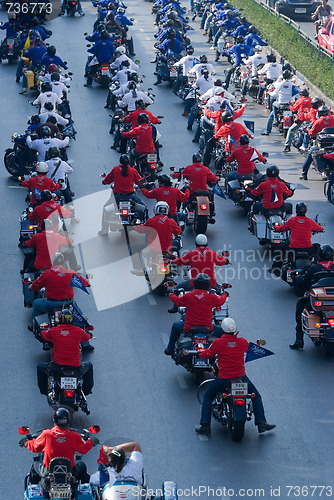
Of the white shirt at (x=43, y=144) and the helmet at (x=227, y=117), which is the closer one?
the white shirt at (x=43, y=144)

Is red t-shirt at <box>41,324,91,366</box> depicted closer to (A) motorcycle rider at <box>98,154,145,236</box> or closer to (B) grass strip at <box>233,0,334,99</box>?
(A) motorcycle rider at <box>98,154,145,236</box>

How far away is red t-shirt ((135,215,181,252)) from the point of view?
64.8 feet

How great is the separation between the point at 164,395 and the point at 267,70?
17628 millimetres

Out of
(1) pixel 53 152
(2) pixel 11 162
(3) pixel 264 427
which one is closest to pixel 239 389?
(3) pixel 264 427

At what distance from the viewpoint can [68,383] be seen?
15.3 meters

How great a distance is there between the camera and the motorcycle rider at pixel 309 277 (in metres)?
17.6

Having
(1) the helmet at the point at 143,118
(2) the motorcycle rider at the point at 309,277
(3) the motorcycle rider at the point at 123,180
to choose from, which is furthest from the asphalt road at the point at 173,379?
(1) the helmet at the point at 143,118

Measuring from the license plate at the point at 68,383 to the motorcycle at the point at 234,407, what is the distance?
5.89 feet

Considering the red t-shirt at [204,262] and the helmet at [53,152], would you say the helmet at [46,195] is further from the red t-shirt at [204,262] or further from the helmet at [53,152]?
the red t-shirt at [204,262]

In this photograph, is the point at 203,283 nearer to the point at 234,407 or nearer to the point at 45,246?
the point at 234,407

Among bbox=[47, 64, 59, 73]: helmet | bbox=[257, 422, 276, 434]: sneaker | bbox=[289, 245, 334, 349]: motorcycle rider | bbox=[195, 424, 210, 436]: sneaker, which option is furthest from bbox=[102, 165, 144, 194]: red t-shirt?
bbox=[47, 64, 59, 73]: helmet

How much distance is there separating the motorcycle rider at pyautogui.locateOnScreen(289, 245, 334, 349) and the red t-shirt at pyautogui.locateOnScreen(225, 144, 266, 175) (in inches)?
239

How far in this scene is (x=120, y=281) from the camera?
2059 cm

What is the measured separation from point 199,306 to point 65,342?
220 cm
